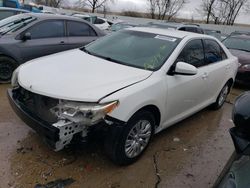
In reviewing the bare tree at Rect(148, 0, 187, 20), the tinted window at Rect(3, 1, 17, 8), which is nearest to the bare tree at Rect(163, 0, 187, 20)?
the bare tree at Rect(148, 0, 187, 20)

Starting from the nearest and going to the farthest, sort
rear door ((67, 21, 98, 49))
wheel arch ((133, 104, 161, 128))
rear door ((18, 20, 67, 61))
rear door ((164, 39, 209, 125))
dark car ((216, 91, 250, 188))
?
dark car ((216, 91, 250, 188)) < wheel arch ((133, 104, 161, 128)) < rear door ((164, 39, 209, 125)) < rear door ((18, 20, 67, 61)) < rear door ((67, 21, 98, 49))

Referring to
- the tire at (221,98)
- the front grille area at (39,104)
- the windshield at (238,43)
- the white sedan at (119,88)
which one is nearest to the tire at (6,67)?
the white sedan at (119,88)

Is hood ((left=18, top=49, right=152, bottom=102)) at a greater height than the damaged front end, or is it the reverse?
hood ((left=18, top=49, right=152, bottom=102))

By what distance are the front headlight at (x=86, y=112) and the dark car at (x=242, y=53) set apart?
6008 mm

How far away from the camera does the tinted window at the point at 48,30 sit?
6.24m

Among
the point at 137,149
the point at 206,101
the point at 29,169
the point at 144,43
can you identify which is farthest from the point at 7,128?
the point at 206,101

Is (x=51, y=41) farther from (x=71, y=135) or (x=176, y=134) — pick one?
(x=71, y=135)

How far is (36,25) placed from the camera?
6.24 meters

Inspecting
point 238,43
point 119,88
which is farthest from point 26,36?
point 238,43

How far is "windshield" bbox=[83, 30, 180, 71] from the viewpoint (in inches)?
148

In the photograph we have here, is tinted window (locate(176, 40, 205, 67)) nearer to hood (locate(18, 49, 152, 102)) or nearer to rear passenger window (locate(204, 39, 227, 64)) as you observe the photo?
rear passenger window (locate(204, 39, 227, 64))

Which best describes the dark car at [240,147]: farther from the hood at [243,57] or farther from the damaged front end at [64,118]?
the hood at [243,57]

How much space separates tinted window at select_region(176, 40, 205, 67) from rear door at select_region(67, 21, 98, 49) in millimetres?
3429

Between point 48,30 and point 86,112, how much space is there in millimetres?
4271
